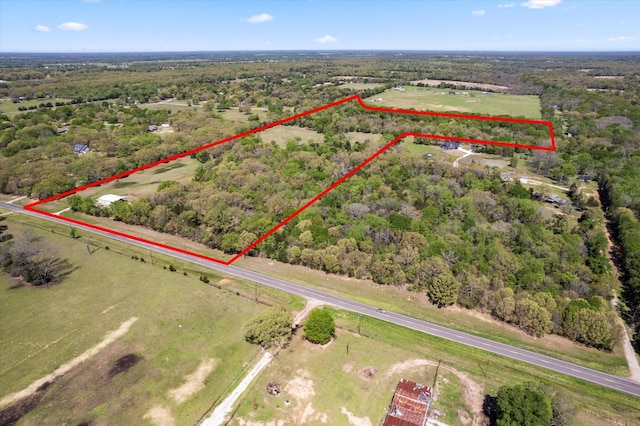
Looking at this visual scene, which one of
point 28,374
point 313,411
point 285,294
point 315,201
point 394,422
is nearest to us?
point 394,422

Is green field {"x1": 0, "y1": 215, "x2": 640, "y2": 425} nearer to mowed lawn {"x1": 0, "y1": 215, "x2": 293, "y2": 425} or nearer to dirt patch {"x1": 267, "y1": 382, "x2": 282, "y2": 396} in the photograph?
mowed lawn {"x1": 0, "y1": 215, "x2": 293, "y2": 425}

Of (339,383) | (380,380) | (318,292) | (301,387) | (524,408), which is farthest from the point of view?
(318,292)

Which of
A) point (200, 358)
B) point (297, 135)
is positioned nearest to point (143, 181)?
point (297, 135)

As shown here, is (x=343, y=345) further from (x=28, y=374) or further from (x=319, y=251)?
(x=28, y=374)

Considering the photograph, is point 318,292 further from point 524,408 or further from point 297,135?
point 297,135

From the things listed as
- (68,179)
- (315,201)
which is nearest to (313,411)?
(315,201)

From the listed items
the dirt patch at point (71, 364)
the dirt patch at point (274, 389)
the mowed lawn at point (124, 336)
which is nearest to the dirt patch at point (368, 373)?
the dirt patch at point (274, 389)
